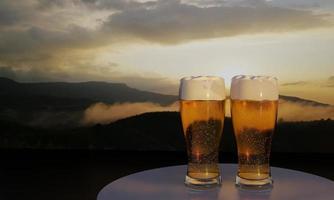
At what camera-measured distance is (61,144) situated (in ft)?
12.8

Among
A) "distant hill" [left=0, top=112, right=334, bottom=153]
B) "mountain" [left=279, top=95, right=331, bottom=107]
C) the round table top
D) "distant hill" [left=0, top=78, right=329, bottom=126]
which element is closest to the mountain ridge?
"distant hill" [left=0, top=78, right=329, bottom=126]

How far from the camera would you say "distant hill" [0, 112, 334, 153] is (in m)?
3.66

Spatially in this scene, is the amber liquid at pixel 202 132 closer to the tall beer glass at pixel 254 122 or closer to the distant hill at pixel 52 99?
the tall beer glass at pixel 254 122

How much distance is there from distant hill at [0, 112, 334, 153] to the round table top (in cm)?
271

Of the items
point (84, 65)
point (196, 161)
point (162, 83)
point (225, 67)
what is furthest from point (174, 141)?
point (196, 161)

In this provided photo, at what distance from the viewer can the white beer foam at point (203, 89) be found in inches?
34.3

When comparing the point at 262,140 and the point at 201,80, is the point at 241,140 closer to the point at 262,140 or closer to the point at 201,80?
the point at 262,140

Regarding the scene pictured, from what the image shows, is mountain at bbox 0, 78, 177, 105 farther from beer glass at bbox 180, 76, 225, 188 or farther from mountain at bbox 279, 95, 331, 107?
beer glass at bbox 180, 76, 225, 188

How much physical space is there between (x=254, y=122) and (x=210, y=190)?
0.51 ft

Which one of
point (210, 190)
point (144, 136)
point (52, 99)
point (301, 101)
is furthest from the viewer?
point (52, 99)

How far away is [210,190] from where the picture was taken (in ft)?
2.77

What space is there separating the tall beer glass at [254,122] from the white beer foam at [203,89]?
29 millimetres

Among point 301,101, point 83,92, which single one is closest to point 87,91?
point 83,92

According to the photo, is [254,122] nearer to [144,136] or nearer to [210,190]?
[210,190]
